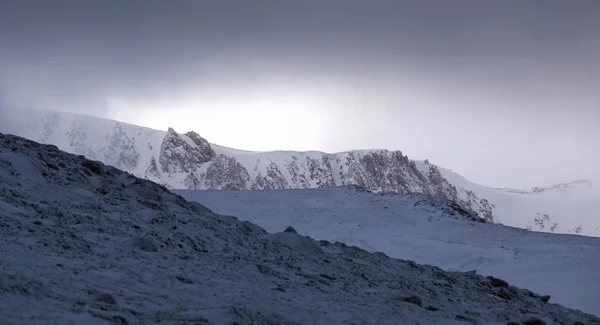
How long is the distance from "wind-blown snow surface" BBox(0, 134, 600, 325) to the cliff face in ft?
482

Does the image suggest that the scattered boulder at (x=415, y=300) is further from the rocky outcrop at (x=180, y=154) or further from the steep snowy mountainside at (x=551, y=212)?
the steep snowy mountainside at (x=551, y=212)

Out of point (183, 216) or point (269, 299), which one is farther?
point (183, 216)

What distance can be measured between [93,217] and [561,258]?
807 inches

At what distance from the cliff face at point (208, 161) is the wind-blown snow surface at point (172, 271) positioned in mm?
147060

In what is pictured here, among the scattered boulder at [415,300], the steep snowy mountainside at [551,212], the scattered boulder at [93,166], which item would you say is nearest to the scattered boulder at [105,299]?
the scattered boulder at [415,300]

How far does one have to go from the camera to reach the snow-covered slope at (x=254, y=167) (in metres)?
166

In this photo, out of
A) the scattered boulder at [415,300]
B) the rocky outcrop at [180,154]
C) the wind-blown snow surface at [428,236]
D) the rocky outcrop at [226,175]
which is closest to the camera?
the scattered boulder at [415,300]

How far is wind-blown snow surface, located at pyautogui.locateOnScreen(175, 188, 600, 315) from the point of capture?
24281 millimetres

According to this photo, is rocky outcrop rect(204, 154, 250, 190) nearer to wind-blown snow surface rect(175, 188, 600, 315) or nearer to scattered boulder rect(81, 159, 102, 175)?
wind-blown snow surface rect(175, 188, 600, 315)

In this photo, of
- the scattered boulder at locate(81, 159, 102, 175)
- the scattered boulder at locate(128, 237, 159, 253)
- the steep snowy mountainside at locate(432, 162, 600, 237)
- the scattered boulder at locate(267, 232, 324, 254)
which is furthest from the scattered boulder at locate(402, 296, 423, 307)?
the steep snowy mountainside at locate(432, 162, 600, 237)

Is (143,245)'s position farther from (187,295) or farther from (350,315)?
(350,315)

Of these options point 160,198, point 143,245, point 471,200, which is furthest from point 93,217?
point 471,200

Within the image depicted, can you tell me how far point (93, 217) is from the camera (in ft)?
39.7

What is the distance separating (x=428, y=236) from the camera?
32594mm
